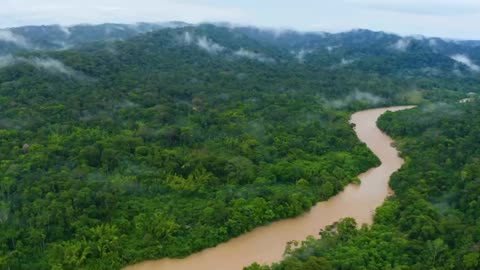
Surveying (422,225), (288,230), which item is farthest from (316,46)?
(422,225)

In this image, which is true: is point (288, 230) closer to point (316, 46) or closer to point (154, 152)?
point (154, 152)

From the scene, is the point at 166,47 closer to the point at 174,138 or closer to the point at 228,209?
the point at 174,138

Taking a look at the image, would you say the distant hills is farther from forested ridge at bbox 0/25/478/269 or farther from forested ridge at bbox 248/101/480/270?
forested ridge at bbox 248/101/480/270

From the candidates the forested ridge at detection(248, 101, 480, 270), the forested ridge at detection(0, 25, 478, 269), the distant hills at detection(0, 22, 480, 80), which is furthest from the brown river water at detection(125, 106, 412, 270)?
the distant hills at detection(0, 22, 480, 80)

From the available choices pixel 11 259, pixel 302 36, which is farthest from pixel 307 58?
pixel 11 259

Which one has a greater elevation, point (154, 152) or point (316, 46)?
point (316, 46)
